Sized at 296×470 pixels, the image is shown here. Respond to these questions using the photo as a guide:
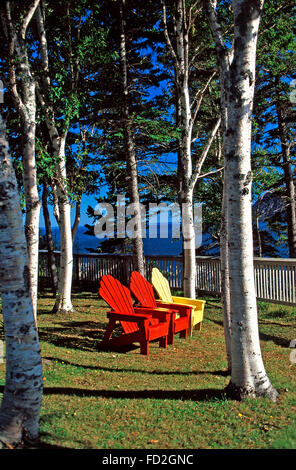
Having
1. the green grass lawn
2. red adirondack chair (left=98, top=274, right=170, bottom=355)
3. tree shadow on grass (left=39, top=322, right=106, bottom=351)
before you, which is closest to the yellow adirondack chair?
the green grass lawn

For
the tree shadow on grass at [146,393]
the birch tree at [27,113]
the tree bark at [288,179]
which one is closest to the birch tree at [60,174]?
the birch tree at [27,113]

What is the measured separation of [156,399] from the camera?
4.90 meters

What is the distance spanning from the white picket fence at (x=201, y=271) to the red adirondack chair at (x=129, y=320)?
426 centimetres

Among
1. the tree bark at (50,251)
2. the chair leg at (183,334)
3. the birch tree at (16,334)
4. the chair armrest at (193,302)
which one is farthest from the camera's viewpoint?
the tree bark at (50,251)

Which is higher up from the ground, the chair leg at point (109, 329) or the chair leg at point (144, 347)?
the chair leg at point (109, 329)

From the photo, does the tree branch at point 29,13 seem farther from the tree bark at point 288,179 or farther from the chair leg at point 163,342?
the tree bark at point 288,179

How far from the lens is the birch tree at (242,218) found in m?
4.70

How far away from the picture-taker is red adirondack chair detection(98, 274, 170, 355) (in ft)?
22.9

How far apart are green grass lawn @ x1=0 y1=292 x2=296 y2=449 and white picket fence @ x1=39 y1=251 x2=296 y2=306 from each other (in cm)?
221

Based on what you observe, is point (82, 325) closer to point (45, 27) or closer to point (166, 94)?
point (45, 27)

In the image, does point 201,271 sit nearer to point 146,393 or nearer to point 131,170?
point 131,170

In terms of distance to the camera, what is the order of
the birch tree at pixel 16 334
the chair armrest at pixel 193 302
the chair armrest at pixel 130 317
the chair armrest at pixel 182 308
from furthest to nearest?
the chair armrest at pixel 193 302, the chair armrest at pixel 182 308, the chair armrest at pixel 130 317, the birch tree at pixel 16 334

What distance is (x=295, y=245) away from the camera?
52.4 ft
